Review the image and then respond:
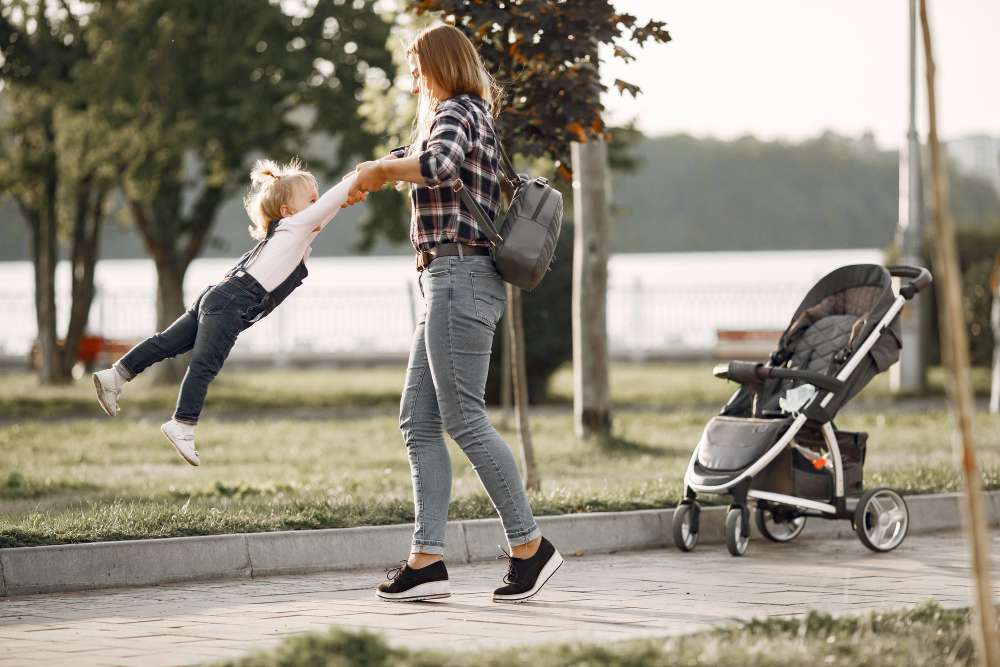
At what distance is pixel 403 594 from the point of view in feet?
19.6

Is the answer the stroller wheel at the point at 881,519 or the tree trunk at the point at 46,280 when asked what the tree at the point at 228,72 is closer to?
the tree trunk at the point at 46,280

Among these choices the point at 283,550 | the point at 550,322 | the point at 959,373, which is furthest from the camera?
the point at 550,322

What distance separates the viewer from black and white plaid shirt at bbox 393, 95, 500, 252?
18.2 ft

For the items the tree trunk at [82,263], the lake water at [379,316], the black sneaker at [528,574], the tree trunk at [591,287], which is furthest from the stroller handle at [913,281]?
the lake water at [379,316]

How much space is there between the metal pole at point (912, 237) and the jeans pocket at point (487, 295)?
13.8 meters

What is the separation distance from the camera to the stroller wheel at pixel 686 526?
24.9 ft

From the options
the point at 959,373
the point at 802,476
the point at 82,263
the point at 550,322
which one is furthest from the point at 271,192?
the point at 82,263

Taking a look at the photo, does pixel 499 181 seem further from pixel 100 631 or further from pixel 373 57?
pixel 373 57

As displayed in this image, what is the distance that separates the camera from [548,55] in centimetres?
823

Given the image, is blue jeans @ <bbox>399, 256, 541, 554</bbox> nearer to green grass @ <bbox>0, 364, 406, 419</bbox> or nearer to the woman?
the woman

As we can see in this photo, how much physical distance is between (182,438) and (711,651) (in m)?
2.99

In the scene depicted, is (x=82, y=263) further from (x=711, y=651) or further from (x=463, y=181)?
(x=711, y=651)

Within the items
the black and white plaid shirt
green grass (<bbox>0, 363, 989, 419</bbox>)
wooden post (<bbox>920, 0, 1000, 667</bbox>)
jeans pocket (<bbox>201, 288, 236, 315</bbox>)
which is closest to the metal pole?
green grass (<bbox>0, 363, 989, 419</bbox>)

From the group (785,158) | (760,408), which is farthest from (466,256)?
(785,158)
